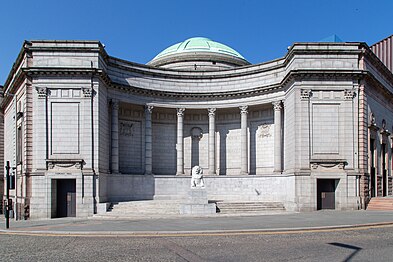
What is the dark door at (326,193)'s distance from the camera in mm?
31406

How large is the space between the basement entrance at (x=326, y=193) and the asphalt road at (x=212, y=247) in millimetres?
12586

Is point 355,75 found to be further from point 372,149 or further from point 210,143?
point 210,143

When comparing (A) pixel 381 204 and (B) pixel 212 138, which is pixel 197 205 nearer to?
(B) pixel 212 138

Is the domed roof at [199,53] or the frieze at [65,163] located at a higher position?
the domed roof at [199,53]

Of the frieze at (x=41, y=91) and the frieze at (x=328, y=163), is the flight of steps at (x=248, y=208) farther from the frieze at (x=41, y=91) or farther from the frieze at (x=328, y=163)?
the frieze at (x=41, y=91)

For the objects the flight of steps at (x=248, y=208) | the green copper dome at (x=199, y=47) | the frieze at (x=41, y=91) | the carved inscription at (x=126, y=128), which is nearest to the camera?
the flight of steps at (x=248, y=208)

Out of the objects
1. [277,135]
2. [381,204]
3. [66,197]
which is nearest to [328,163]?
[381,204]

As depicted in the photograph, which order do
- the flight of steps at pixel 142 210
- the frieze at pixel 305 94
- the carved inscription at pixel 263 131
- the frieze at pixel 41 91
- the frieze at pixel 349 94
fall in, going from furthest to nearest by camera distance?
the carved inscription at pixel 263 131
the frieze at pixel 349 94
the frieze at pixel 305 94
the frieze at pixel 41 91
the flight of steps at pixel 142 210

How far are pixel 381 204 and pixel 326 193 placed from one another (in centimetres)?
434

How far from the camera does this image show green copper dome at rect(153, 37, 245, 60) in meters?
47.2

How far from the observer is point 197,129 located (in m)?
41.4

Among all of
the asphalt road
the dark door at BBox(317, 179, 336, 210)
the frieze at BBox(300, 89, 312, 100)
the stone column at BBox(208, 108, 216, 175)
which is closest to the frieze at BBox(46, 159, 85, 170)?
the asphalt road

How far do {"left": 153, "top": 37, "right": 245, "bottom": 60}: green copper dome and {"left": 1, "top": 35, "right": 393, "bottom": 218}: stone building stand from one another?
26.6 ft

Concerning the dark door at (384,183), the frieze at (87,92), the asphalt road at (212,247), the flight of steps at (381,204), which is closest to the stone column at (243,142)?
the flight of steps at (381,204)
